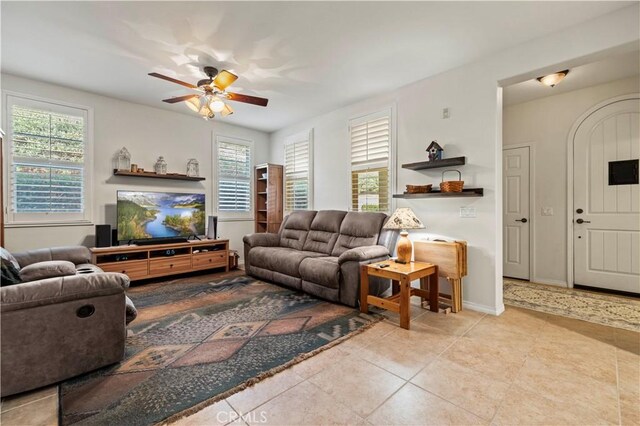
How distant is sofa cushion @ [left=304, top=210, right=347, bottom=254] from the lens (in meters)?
4.21

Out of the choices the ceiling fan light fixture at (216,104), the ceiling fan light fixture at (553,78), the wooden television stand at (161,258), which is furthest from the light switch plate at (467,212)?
the wooden television stand at (161,258)

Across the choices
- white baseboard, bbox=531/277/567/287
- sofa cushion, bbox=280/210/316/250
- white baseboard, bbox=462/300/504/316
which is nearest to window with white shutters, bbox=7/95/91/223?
sofa cushion, bbox=280/210/316/250

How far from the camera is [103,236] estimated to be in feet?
13.0

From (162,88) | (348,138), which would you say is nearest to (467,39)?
(348,138)

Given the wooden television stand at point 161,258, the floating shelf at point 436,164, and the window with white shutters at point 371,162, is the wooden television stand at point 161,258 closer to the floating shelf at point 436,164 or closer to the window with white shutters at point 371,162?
the window with white shutters at point 371,162

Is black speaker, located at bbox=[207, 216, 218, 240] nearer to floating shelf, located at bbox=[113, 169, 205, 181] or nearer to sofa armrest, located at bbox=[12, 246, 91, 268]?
floating shelf, located at bbox=[113, 169, 205, 181]

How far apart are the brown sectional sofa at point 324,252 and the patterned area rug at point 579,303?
1.73 meters

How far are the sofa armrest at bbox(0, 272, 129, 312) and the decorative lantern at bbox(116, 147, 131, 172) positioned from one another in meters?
3.02

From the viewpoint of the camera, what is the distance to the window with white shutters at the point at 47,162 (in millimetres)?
3631

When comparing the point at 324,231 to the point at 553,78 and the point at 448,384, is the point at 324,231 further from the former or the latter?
the point at 553,78

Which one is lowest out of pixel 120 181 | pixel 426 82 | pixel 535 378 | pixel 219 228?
pixel 535 378

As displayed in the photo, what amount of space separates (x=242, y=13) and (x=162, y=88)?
215cm

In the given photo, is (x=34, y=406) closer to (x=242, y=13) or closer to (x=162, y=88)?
(x=242, y=13)

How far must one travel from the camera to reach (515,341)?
2.43 metres
